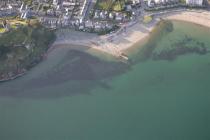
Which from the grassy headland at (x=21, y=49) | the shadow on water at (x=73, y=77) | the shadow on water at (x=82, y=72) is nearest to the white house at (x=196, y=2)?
the shadow on water at (x=82, y=72)

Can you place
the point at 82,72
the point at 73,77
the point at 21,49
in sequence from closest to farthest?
the point at 73,77 < the point at 82,72 < the point at 21,49

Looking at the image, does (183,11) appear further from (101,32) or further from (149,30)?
(101,32)

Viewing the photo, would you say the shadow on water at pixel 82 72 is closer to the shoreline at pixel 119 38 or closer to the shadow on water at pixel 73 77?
the shadow on water at pixel 73 77

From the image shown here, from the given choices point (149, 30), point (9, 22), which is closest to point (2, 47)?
point (9, 22)

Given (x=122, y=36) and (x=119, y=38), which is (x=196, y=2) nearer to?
(x=122, y=36)

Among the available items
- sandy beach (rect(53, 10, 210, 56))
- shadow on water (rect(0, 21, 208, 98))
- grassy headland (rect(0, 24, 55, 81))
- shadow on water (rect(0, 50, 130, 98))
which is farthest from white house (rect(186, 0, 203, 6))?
grassy headland (rect(0, 24, 55, 81))

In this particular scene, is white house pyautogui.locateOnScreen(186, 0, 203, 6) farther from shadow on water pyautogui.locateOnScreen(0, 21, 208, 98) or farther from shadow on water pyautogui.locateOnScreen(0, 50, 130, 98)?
shadow on water pyautogui.locateOnScreen(0, 50, 130, 98)

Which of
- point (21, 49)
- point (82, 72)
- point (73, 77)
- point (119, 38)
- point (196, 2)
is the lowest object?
point (73, 77)

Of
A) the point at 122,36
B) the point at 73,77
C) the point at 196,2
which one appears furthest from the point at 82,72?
the point at 196,2
